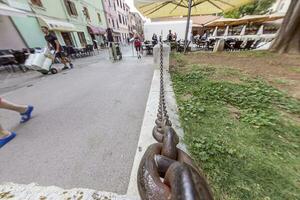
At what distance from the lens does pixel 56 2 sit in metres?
12.5

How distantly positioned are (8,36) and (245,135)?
12.9m

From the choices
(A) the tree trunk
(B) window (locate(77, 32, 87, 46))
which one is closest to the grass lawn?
(A) the tree trunk

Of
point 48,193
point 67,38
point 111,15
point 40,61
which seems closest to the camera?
point 48,193

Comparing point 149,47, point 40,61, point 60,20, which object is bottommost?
point 149,47

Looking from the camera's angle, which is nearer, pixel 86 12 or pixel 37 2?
pixel 37 2

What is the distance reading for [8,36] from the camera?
27.8ft

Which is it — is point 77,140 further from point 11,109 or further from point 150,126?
point 11,109

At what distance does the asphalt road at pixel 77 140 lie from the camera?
5.14 ft

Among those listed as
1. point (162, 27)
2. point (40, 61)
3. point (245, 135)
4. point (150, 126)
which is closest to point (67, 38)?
point (40, 61)

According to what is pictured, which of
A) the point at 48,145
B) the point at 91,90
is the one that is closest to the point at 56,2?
the point at 91,90

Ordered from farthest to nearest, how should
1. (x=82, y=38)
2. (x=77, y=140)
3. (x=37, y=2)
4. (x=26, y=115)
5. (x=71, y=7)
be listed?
(x=82, y=38), (x=71, y=7), (x=37, y=2), (x=26, y=115), (x=77, y=140)

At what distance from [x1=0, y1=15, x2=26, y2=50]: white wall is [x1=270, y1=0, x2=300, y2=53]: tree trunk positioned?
15225 mm

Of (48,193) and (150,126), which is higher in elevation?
(150,126)

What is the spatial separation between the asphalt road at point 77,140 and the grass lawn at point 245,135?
92 cm
